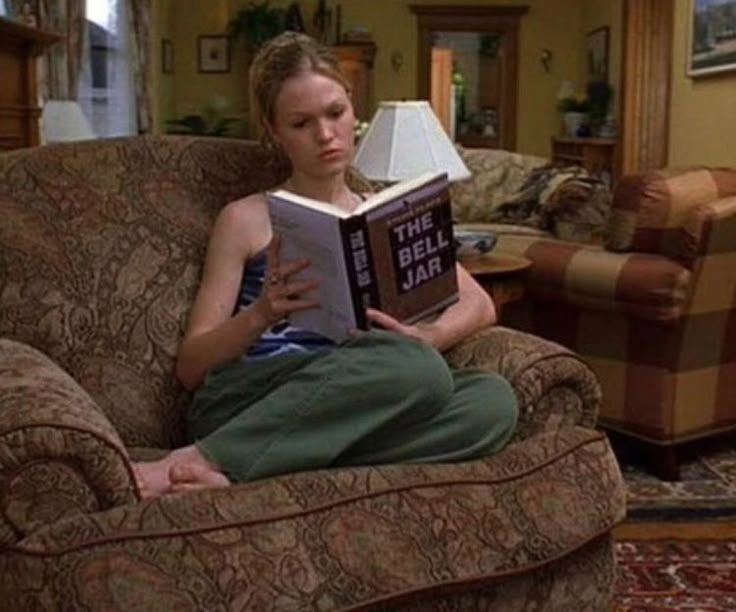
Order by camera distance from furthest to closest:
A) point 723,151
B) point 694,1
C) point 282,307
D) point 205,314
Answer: point 694,1 < point 723,151 < point 205,314 < point 282,307

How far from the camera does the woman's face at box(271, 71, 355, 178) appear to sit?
1.99 meters

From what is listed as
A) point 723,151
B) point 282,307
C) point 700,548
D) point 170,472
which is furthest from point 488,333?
point 723,151

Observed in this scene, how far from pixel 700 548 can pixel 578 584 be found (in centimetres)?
106

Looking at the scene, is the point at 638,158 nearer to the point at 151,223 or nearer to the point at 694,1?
the point at 694,1

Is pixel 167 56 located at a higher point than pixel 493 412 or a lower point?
higher

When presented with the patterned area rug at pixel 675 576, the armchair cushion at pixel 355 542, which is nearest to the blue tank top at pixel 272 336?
the armchair cushion at pixel 355 542

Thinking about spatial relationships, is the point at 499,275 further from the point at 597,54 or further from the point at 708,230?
the point at 597,54

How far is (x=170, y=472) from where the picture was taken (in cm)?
167

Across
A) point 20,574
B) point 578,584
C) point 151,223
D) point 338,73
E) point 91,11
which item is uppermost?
point 91,11

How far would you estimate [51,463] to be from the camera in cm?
145

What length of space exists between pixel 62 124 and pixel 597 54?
5.87m

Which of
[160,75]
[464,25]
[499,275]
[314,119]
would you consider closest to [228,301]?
[314,119]

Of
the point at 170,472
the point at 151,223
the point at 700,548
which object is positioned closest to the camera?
the point at 170,472

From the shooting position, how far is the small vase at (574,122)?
8742mm
